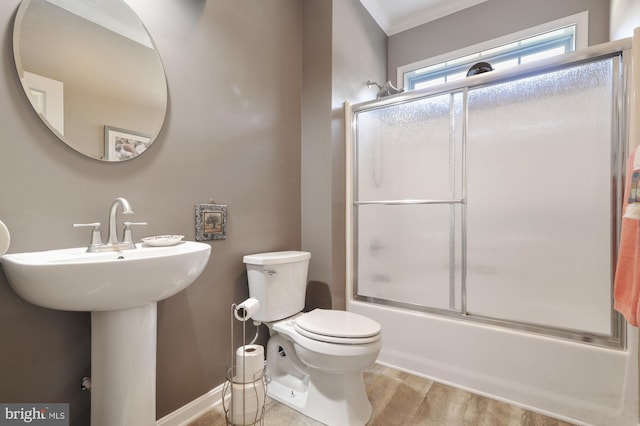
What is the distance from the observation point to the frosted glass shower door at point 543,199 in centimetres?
142

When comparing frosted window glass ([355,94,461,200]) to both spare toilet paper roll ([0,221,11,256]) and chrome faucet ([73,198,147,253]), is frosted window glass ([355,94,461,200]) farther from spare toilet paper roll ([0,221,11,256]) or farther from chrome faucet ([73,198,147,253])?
spare toilet paper roll ([0,221,11,256])

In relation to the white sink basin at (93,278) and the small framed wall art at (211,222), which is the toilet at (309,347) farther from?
the white sink basin at (93,278)

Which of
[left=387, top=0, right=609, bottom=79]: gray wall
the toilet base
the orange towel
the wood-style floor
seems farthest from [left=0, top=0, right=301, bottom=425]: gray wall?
the orange towel

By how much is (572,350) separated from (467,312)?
1.58 feet

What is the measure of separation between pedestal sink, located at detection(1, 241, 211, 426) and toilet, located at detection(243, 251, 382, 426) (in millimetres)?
612

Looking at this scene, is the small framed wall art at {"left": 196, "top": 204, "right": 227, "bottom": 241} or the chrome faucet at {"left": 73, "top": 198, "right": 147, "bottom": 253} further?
the small framed wall art at {"left": 196, "top": 204, "right": 227, "bottom": 241}

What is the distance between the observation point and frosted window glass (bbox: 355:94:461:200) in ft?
6.07

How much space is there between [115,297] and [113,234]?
1.20 ft

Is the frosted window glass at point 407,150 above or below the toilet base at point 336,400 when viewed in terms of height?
above

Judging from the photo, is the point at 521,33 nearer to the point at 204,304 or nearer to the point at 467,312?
the point at 467,312

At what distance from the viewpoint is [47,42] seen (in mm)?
1014

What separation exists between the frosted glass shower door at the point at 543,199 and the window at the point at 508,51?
996 mm

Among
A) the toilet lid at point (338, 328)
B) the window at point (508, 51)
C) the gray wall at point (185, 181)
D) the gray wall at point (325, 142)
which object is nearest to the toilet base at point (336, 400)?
the toilet lid at point (338, 328)

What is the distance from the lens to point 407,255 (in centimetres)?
198
